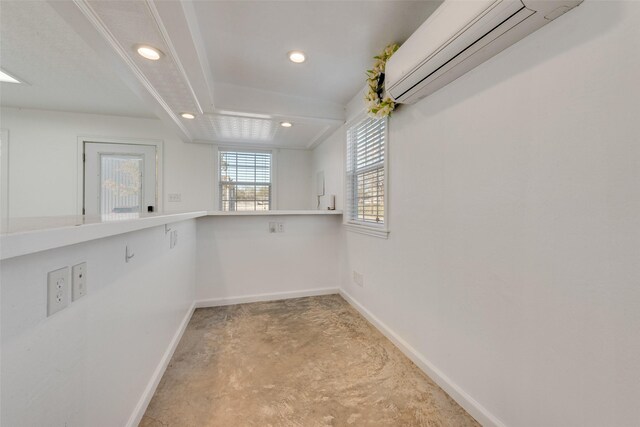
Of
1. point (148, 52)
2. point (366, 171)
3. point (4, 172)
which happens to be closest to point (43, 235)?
point (148, 52)

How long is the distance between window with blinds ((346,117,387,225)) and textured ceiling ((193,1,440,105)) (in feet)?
1.63

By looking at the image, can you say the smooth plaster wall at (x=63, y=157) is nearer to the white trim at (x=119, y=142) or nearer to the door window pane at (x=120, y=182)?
the white trim at (x=119, y=142)

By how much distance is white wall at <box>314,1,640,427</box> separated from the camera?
0.85 m

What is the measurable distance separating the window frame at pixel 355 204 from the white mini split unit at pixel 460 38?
0.58 m

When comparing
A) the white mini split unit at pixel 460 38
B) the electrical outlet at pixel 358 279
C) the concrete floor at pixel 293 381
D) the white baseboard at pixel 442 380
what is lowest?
the concrete floor at pixel 293 381

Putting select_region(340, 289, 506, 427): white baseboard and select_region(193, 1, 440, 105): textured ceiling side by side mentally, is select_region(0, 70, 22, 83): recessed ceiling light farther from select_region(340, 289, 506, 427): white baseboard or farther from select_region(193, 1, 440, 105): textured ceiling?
select_region(340, 289, 506, 427): white baseboard

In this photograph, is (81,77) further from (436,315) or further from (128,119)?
(436,315)

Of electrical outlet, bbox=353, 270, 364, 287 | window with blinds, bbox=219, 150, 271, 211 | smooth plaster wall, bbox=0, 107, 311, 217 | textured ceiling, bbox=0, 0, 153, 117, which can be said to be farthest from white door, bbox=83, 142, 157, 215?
electrical outlet, bbox=353, 270, 364, 287

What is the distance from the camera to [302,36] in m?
1.85

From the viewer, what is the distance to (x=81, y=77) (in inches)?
102

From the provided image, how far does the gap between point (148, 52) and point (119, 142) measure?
2.58 m

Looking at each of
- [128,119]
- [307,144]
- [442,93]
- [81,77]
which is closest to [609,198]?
[442,93]

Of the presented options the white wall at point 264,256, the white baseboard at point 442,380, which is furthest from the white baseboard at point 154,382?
the white baseboard at point 442,380

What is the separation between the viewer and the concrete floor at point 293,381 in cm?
136
